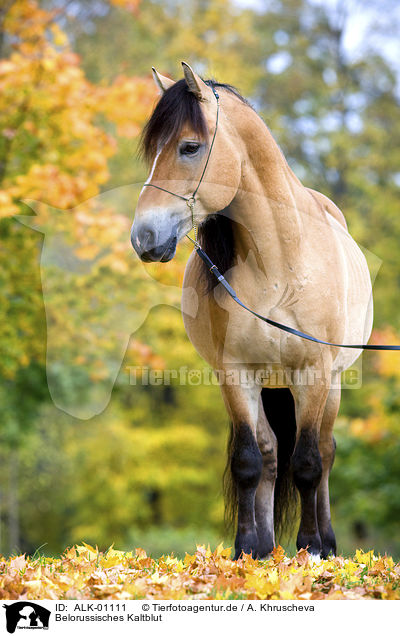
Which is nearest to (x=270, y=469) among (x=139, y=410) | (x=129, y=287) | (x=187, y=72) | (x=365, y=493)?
(x=187, y=72)

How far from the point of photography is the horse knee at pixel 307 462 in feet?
12.4

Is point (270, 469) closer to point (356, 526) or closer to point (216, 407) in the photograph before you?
point (216, 407)

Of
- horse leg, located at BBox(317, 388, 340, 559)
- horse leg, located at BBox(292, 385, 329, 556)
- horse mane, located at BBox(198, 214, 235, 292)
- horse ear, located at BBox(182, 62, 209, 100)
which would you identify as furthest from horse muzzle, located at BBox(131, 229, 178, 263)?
horse leg, located at BBox(317, 388, 340, 559)

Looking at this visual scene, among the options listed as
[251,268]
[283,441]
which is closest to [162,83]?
[251,268]

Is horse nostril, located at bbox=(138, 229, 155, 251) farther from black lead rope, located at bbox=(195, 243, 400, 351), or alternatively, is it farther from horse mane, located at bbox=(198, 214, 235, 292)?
horse mane, located at bbox=(198, 214, 235, 292)

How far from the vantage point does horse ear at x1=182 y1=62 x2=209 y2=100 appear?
3289 millimetres

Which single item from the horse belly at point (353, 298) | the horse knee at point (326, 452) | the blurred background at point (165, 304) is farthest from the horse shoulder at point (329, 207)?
the blurred background at point (165, 304)

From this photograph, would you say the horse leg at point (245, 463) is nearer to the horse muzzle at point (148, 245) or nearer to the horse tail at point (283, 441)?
the horse tail at point (283, 441)

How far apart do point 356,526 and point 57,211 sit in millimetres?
12671

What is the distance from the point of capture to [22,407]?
1013 centimetres
